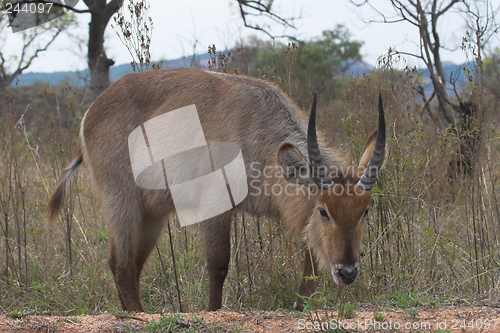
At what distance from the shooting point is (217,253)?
4.12m

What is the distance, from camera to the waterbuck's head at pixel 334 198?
335 cm

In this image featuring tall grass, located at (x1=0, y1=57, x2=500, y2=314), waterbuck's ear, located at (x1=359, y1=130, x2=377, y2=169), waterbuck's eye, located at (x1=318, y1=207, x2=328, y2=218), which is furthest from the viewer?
tall grass, located at (x1=0, y1=57, x2=500, y2=314)

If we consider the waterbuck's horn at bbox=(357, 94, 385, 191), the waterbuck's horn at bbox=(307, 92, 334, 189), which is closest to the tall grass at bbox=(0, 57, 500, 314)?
the waterbuck's horn at bbox=(357, 94, 385, 191)

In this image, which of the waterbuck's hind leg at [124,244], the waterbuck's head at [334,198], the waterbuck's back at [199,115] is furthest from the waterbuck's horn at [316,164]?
the waterbuck's hind leg at [124,244]

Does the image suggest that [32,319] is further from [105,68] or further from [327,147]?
[105,68]

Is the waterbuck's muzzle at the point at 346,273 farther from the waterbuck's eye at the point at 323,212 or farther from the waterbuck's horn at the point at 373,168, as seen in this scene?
the waterbuck's horn at the point at 373,168

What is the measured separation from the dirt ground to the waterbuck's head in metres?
0.38

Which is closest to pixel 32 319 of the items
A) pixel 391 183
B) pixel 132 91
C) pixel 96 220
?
pixel 132 91

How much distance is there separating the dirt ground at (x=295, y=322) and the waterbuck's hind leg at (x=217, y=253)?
948mm

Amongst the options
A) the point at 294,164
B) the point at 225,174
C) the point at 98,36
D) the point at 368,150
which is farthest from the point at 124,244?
the point at 98,36

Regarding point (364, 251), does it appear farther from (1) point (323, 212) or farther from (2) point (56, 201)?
(2) point (56, 201)

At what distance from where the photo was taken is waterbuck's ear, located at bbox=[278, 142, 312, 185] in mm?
3641

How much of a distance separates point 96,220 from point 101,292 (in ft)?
4.15

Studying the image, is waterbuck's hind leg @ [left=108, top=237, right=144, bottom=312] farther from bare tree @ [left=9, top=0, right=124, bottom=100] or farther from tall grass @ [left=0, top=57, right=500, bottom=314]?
bare tree @ [left=9, top=0, right=124, bottom=100]
